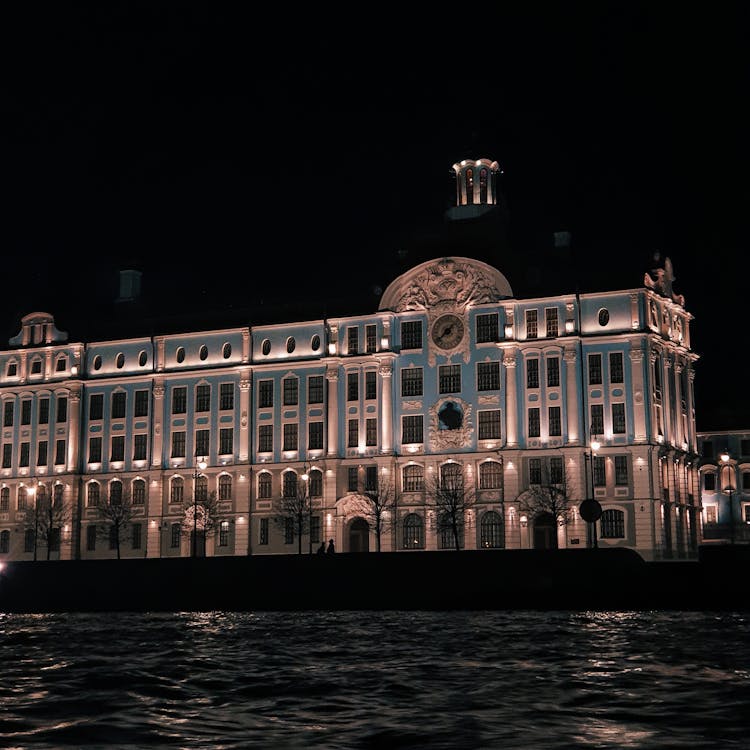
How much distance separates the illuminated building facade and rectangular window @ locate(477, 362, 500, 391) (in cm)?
12

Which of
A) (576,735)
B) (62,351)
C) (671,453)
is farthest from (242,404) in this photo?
(576,735)

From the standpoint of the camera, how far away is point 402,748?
17156 mm

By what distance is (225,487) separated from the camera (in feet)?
319

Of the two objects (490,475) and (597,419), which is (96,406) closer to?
(490,475)

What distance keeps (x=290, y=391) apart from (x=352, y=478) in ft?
28.4

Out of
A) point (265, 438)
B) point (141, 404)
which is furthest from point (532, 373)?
point (141, 404)

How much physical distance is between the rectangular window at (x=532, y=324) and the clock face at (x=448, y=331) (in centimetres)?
482

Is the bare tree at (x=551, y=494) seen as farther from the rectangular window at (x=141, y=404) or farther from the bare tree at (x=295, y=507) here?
the rectangular window at (x=141, y=404)

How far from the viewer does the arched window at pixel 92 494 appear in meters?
101

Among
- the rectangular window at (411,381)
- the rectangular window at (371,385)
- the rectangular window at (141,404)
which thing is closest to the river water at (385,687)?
the rectangular window at (411,381)

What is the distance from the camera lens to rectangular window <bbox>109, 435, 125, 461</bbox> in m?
101

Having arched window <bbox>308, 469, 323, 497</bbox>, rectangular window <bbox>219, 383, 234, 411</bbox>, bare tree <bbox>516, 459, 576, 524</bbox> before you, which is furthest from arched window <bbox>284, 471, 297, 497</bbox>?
bare tree <bbox>516, 459, 576, 524</bbox>

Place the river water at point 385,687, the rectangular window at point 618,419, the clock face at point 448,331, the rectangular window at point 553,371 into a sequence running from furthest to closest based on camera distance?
1. the clock face at point 448,331
2. the rectangular window at point 553,371
3. the rectangular window at point 618,419
4. the river water at point 385,687

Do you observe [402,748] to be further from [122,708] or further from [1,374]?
[1,374]
